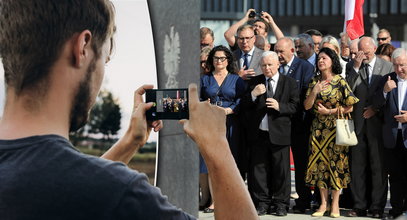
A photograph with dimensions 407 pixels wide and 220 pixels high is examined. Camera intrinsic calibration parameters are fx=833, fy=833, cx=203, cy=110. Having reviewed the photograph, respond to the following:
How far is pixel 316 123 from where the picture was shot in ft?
28.1

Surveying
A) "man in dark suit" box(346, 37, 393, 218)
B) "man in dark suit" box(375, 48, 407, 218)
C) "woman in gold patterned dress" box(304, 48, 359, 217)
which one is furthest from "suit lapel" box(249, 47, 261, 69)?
"man in dark suit" box(375, 48, 407, 218)

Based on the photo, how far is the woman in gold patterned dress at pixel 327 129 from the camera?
27.5 ft

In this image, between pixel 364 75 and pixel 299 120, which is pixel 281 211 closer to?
pixel 299 120

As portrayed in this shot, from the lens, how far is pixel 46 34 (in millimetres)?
1569

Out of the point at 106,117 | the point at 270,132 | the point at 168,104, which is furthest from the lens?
the point at 270,132

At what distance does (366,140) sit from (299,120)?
73 centimetres

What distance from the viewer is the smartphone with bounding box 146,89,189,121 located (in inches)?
82.6

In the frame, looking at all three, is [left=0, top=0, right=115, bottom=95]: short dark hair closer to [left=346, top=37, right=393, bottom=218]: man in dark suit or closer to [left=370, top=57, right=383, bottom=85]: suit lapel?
[left=346, top=37, right=393, bottom=218]: man in dark suit

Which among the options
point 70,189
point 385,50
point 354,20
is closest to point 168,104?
point 70,189

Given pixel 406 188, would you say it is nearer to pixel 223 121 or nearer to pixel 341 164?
pixel 341 164

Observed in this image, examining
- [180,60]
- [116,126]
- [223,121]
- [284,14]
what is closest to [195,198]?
[180,60]

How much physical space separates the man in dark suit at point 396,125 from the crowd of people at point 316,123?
0.01m

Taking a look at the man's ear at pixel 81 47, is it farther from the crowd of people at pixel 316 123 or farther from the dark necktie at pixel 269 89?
the dark necktie at pixel 269 89

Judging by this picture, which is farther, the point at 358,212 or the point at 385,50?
the point at 385,50
